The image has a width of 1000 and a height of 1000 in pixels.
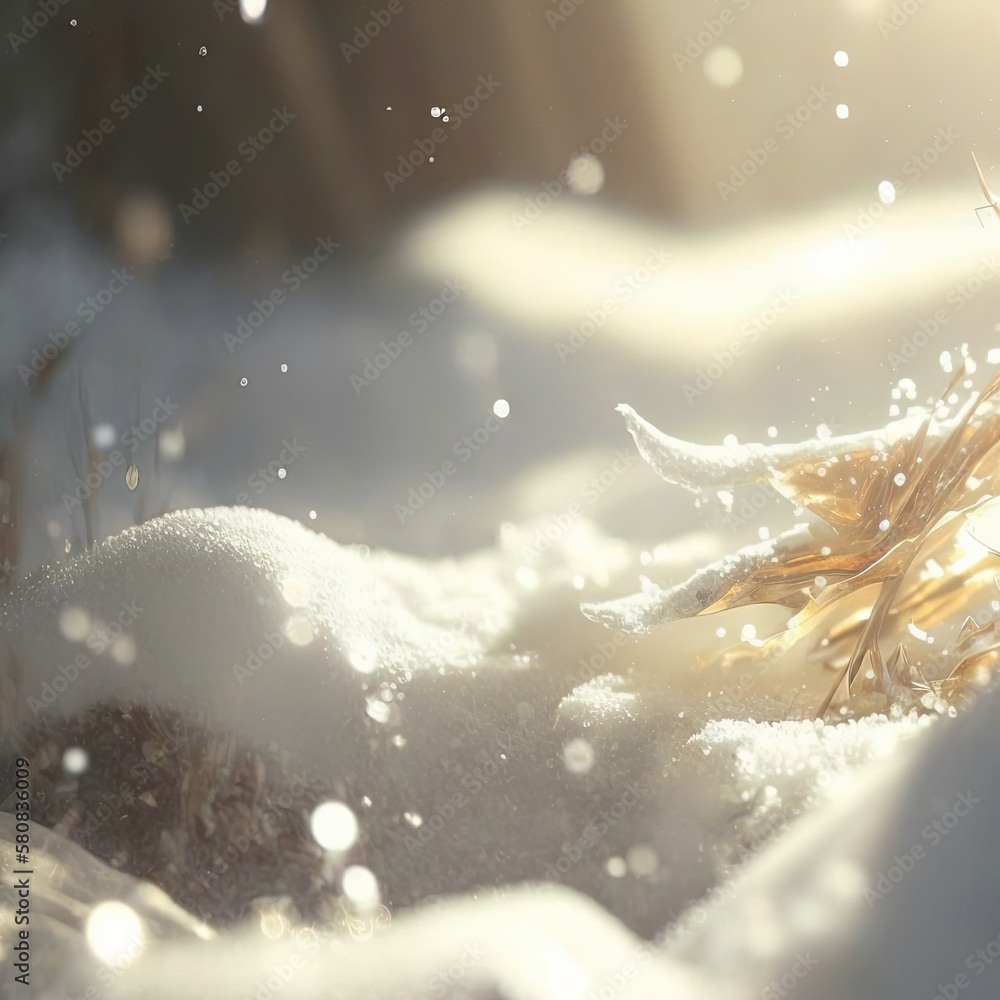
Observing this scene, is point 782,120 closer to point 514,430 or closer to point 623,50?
point 623,50

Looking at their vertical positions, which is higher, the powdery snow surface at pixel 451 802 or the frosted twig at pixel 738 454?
the frosted twig at pixel 738 454

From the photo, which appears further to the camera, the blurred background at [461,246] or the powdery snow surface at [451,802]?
the blurred background at [461,246]

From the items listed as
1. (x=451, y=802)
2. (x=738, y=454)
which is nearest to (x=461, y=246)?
(x=738, y=454)

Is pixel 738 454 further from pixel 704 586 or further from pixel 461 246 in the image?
pixel 461 246

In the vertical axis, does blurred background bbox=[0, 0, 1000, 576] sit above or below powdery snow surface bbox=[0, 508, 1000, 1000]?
above

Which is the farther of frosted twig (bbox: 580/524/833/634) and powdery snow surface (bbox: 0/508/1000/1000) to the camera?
frosted twig (bbox: 580/524/833/634)
